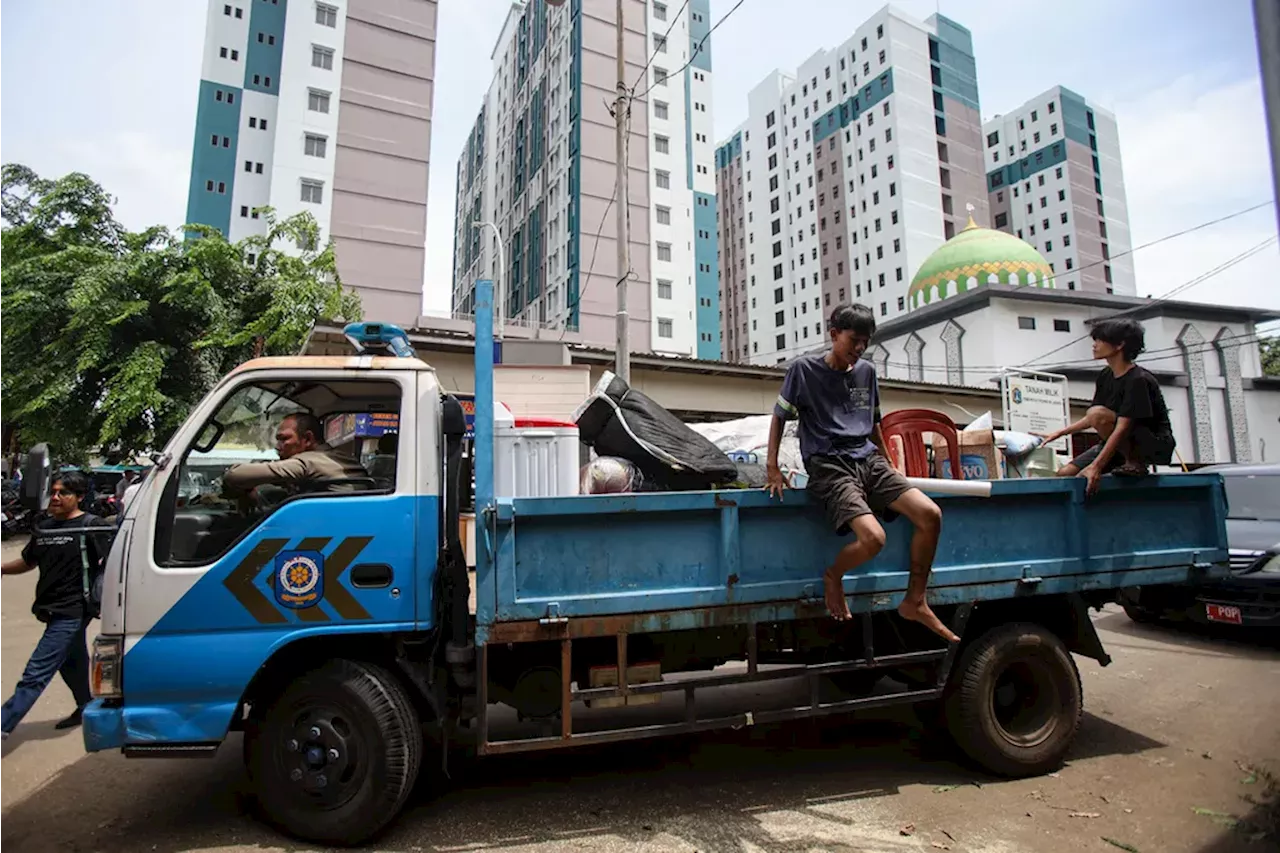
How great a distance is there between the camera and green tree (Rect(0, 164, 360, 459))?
14.6 metres

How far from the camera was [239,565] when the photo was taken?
3178 millimetres

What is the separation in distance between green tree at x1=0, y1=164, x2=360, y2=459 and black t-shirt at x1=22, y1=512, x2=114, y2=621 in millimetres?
10716

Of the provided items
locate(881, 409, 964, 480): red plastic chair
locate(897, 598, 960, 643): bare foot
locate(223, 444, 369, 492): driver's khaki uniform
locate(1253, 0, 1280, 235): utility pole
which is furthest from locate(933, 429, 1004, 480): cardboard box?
locate(223, 444, 369, 492): driver's khaki uniform

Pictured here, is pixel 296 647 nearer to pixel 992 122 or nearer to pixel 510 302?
pixel 510 302

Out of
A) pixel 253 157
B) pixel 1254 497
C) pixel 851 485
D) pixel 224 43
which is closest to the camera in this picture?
pixel 851 485

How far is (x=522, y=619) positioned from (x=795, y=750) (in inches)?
89.6

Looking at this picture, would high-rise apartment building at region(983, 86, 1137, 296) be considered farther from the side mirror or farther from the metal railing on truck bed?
the side mirror

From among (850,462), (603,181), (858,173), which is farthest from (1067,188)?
(850,462)

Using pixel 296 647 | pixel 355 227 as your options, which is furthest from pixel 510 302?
pixel 296 647

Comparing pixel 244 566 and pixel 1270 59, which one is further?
pixel 244 566

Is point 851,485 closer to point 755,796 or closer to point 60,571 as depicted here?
point 755,796

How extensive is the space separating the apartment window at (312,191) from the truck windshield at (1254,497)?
41.2m

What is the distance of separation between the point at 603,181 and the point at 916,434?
150 feet

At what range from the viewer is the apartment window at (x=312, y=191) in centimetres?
3862
